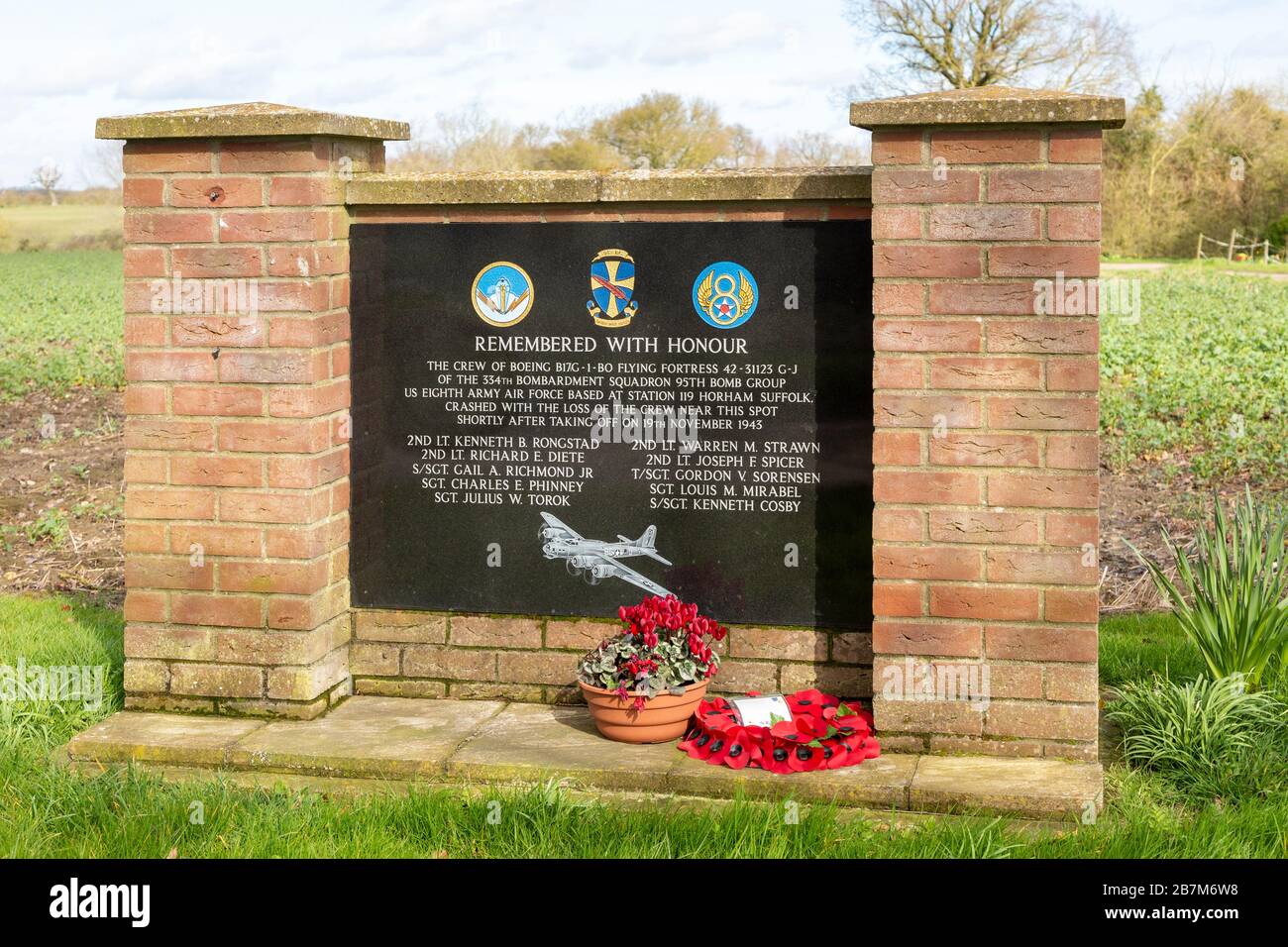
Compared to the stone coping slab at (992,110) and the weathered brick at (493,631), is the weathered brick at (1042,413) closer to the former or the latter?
the stone coping slab at (992,110)

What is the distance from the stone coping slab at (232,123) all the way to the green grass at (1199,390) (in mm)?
7216

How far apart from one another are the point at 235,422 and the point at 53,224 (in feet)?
171

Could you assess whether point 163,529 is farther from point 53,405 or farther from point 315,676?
point 53,405

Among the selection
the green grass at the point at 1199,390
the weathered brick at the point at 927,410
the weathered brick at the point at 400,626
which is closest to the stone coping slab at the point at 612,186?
the weathered brick at the point at 927,410

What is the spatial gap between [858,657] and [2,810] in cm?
301

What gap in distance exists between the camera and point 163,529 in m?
5.43

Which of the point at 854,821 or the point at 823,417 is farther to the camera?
the point at 823,417

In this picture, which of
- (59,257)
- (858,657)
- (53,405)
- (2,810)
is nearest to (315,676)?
(2,810)

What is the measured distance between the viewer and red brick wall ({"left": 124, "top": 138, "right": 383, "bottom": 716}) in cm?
Answer: 525

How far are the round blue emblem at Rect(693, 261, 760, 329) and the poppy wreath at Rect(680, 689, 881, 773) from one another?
4.67 ft

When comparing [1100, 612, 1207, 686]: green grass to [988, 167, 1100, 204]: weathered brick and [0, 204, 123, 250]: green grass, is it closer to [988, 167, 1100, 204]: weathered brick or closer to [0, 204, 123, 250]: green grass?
[988, 167, 1100, 204]: weathered brick

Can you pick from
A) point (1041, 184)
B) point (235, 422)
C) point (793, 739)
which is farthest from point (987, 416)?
point (235, 422)

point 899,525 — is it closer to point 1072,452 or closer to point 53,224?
point 1072,452

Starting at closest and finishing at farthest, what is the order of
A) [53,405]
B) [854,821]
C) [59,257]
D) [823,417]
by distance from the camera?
[854,821]
[823,417]
[53,405]
[59,257]
